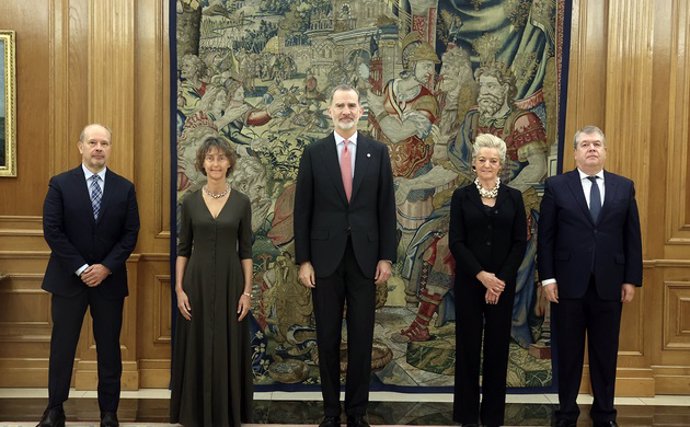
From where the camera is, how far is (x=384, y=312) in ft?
16.0

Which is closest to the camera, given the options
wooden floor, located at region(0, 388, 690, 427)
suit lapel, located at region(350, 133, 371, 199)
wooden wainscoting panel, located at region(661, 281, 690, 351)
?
suit lapel, located at region(350, 133, 371, 199)

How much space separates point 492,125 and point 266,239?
5.41ft

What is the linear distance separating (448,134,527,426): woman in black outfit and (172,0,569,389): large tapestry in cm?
87

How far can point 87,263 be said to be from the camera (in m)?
3.88

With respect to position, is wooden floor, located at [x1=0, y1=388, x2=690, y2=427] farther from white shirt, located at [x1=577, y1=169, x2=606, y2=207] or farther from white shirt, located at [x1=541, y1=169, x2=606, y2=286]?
white shirt, located at [x1=577, y1=169, x2=606, y2=207]

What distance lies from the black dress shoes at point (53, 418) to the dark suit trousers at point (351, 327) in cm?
141

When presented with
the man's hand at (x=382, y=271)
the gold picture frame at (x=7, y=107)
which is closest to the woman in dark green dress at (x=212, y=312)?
the man's hand at (x=382, y=271)

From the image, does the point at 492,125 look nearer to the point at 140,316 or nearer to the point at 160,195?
the point at 160,195

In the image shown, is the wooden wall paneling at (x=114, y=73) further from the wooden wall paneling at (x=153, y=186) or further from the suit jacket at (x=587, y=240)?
the suit jacket at (x=587, y=240)

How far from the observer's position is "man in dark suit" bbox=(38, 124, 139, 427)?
3861 millimetres

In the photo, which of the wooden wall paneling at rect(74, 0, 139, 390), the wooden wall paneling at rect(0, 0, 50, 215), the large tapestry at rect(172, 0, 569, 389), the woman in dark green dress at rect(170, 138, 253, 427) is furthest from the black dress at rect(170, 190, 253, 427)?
the wooden wall paneling at rect(0, 0, 50, 215)

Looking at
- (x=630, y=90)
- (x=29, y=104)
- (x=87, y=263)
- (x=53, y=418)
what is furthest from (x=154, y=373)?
(x=630, y=90)

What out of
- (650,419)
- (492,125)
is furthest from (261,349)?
(650,419)

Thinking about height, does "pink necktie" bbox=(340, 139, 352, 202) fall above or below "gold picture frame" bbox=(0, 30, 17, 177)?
below
